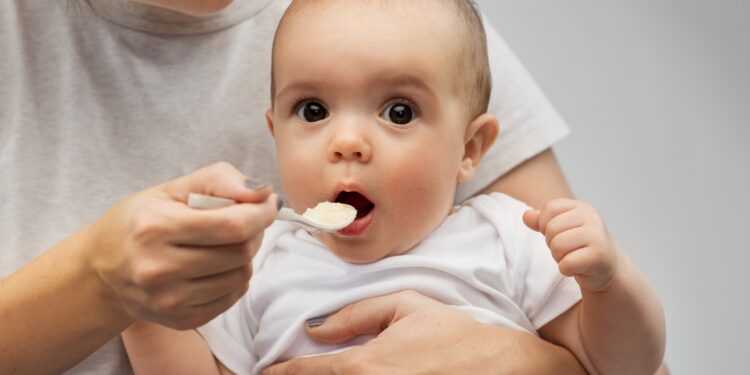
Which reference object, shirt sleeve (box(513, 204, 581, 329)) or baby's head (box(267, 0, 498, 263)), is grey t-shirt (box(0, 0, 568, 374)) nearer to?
baby's head (box(267, 0, 498, 263))

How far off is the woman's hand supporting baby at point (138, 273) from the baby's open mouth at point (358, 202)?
0.85ft

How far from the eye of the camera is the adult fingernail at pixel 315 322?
1.14m

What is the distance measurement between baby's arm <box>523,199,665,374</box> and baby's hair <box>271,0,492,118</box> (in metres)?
0.21

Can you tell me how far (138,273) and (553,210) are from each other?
474 millimetres

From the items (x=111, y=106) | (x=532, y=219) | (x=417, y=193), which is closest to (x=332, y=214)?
(x=417, y=193)

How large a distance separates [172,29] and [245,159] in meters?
0.21

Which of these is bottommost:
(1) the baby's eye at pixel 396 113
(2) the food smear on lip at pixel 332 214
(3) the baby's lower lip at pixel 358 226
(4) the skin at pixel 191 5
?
(3) the baby's lower lip at pixel 358 226

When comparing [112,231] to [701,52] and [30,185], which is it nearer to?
[30,185]

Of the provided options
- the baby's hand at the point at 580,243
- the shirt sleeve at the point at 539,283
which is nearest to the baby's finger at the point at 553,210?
the baby's hand at the point at 580,243

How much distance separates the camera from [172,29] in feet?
4.21

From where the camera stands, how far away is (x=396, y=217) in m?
1.13

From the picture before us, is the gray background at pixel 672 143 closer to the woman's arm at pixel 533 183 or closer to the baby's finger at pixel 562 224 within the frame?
the woman's arm at pixel 533 183

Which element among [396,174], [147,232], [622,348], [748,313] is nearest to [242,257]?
[147,232]

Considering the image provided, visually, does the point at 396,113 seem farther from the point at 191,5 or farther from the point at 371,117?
the point at 191,5
